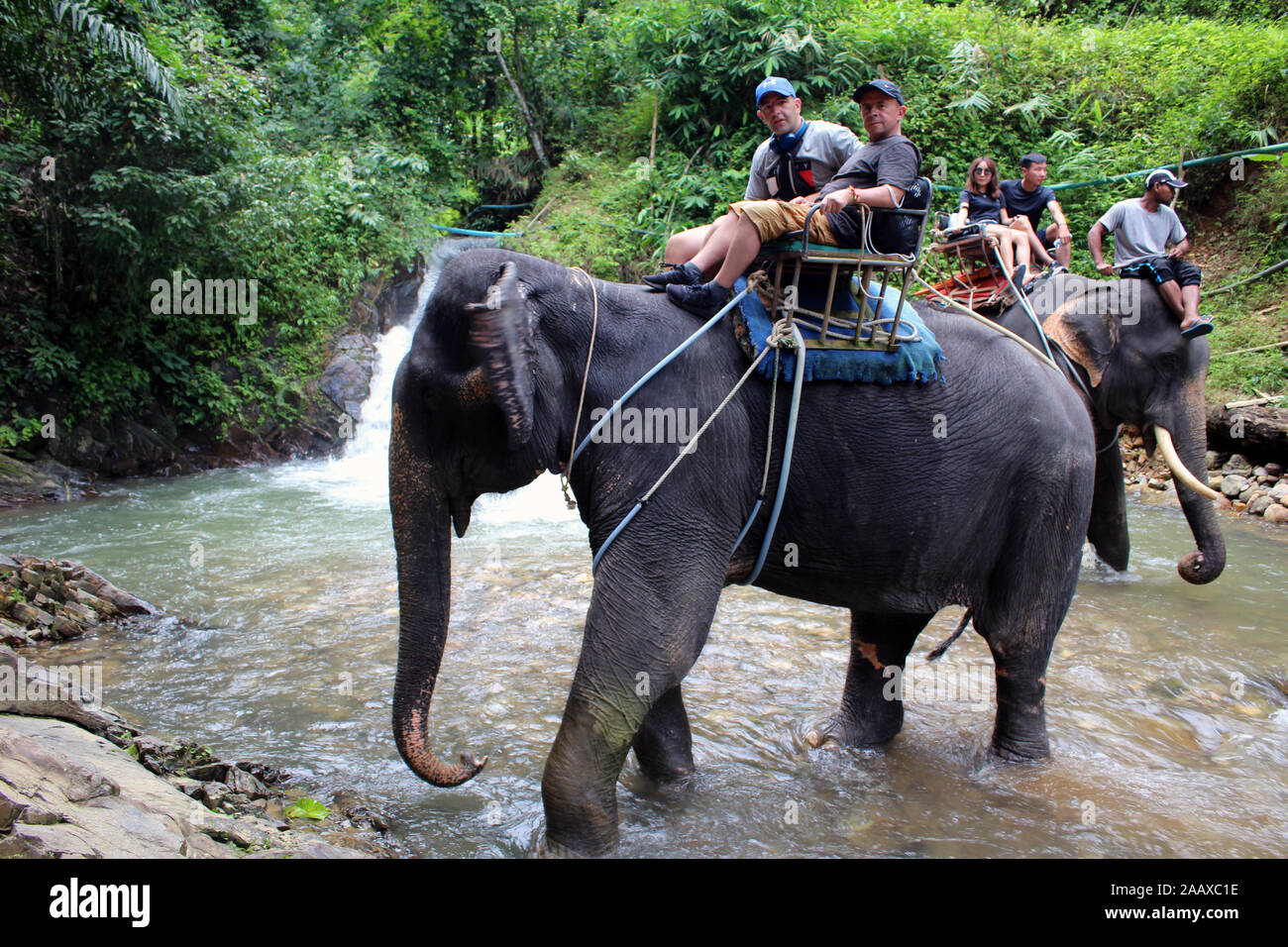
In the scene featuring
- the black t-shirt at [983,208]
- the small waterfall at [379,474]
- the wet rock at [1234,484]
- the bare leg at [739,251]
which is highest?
the black t-shirt at [983,208]

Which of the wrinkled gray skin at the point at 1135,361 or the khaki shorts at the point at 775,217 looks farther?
the wrinkled gray skin at the point at 1135,361

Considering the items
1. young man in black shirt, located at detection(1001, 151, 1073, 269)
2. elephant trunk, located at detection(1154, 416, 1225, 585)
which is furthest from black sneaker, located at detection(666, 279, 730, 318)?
young man in black shirt, located at detection(1001, 151, 1073, 269)

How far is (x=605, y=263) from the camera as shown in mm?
15859

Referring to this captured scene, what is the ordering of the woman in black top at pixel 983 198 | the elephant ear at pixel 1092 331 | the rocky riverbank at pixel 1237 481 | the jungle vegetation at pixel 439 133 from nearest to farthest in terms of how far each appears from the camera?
the elephant ear at pixel 1092 331 → the woman in black top at pixel 983 198 → the rocky riverbank at pixel 1237 481 → the jungle vegetation at pixel 439 133

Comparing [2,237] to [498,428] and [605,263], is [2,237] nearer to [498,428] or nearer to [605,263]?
[605,263]

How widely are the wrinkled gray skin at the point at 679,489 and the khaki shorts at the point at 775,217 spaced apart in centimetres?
38

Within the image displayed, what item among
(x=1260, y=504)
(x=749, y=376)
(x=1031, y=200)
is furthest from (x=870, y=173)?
(x=1260, y=504)

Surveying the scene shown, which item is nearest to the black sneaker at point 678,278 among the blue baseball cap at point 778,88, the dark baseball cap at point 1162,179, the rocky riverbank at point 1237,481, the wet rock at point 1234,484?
the blue baseball cap at point 778,88

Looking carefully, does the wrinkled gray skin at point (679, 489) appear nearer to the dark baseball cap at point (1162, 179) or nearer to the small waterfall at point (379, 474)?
the dark baseball cap at point (1162, 179)

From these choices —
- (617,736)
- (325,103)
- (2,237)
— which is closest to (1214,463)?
(617,736)

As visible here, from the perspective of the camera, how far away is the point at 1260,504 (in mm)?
9008

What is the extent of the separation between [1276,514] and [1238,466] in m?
1.13

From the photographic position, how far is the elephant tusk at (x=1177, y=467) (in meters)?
5.20

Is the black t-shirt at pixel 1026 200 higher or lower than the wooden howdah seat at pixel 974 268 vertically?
higher
